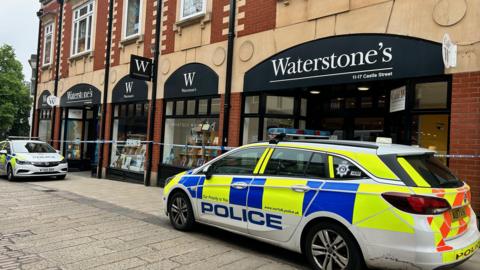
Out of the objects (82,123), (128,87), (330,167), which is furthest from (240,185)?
(82,123)

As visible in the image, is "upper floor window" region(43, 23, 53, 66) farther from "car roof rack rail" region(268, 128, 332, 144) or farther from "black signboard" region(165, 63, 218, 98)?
"car roof rack rail" region(268, 128, 332, 144)

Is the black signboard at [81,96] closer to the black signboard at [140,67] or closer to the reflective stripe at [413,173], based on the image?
the black signboard at [140,67]

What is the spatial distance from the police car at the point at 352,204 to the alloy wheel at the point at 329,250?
1cm

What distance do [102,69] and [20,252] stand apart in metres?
12.1

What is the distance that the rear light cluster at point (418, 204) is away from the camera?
3.84m

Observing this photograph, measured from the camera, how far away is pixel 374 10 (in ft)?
25.1

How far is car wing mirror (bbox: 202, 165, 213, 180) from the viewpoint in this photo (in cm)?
594

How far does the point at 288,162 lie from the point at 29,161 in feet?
36.8

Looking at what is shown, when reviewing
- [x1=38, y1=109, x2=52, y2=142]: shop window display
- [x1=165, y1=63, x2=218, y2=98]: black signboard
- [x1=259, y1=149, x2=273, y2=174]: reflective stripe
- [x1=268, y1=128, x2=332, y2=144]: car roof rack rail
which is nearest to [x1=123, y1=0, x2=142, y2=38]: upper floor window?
[x1=165, y1=63, x2=218, y2=98]: black signboard

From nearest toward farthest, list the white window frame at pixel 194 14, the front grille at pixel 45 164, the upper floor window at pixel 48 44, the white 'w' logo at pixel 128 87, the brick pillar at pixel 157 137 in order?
the white window frame at pixel 194 14
the brick pillar at pixel 157 137
the front grille at pixel 45 164
the white 'w' logo at pixel 128 87
the upper floor window at pixel 48 44

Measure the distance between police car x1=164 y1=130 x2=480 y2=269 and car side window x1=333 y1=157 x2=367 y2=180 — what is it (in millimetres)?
12

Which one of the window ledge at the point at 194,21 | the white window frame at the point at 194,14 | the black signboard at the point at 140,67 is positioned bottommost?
the black signboard at the point at 140,67

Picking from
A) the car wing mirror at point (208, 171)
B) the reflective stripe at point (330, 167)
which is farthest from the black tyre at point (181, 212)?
the reflective stripe at point (330, 167)

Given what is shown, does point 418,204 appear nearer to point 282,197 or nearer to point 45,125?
point 282,197
